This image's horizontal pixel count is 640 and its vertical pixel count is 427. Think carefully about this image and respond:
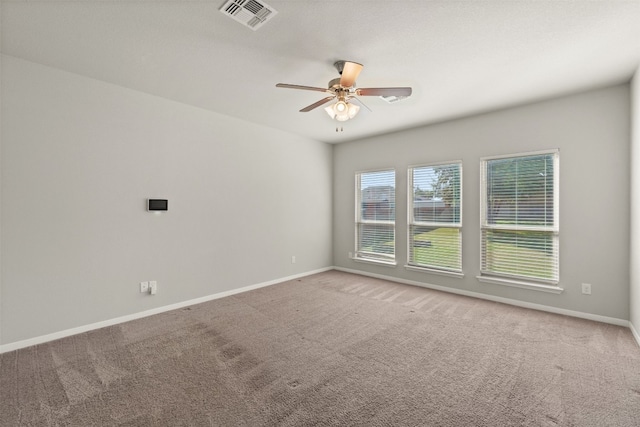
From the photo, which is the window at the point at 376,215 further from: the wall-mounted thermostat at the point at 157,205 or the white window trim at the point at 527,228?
the wall-mounted thermostat at the point at 157,205

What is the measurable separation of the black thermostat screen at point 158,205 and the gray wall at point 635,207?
524 centimetres

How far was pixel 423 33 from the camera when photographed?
2.30m

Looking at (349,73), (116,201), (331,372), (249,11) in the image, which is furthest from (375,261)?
(249,11)

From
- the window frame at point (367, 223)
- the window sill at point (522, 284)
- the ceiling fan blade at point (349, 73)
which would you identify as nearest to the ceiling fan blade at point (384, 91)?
the ceiling fan blade at point (349, 73)

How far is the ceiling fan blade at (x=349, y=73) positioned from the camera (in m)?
2.46

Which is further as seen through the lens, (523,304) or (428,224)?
(428,224)

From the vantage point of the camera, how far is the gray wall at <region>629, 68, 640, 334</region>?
2.82m

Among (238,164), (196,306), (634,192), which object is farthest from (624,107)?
(196,306)

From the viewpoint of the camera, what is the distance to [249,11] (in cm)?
205

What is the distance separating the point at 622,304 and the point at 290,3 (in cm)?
468

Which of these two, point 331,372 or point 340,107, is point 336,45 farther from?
point 331,372

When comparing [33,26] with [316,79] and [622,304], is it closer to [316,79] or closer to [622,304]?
[316,79]

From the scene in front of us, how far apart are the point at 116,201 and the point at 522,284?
5.35 meters

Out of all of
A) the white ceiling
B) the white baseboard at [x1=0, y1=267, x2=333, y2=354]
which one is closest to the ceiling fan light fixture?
the white ceiling
